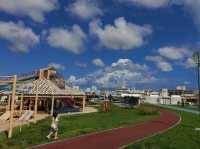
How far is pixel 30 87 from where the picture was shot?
1485 inches

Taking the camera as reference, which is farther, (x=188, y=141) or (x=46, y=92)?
(x=46, y=92)

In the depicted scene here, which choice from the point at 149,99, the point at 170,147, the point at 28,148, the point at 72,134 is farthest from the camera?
the point at 149,99

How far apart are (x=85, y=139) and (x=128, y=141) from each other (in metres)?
2.39

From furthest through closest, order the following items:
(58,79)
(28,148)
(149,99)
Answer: (149,99) → (58,79) → (28,148)

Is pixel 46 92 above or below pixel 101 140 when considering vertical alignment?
above

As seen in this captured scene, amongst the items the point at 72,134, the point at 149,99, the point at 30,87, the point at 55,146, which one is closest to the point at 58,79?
the point at 30,87

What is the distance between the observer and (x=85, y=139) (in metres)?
18.5

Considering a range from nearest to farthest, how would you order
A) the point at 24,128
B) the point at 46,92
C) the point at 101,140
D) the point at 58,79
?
1. the point at 101,140
2. the point at 24,128
3. the point at 46,92
4. the point at 58,79

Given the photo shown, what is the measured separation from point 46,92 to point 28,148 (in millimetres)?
22428

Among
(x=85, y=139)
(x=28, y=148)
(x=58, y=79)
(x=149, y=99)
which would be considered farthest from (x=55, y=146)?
(x=149, y=99)

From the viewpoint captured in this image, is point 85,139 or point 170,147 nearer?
point 170,147

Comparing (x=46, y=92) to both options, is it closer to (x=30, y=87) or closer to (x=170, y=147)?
(x=30, y=87)

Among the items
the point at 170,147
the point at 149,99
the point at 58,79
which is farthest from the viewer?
the point at 149,99

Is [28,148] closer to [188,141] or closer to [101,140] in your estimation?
[101,140]
